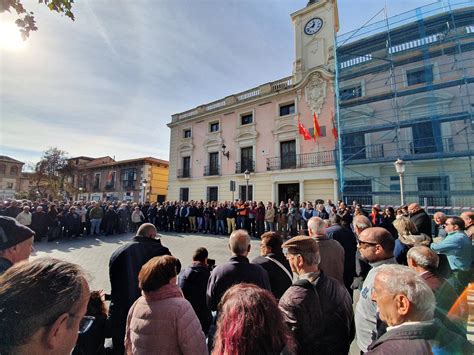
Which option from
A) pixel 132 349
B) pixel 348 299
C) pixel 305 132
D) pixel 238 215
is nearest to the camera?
pixel 132 349

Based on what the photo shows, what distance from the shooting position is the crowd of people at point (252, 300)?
0.90 metres

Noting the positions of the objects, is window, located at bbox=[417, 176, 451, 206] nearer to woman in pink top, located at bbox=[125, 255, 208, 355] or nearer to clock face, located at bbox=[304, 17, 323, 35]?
clock face, located at bbox=[304, 17, 323, 35]

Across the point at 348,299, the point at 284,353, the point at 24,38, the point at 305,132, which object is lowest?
the point at 348,299

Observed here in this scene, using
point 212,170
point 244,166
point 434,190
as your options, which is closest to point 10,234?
point 434,190

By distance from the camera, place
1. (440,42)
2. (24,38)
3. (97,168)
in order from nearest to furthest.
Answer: (24,38), (440,42), (97,168)

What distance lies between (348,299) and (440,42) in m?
15.1

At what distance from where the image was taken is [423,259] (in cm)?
218

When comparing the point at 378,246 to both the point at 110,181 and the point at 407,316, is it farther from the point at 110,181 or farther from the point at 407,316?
the point at 110,181

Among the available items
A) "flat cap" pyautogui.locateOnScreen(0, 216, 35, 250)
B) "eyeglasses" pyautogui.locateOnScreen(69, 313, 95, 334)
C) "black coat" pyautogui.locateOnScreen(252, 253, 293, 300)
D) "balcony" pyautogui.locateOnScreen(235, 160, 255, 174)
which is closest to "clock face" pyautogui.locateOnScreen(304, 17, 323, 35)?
"balcony" pyautogui.locateOnScreen(235, 160, 255, 174)

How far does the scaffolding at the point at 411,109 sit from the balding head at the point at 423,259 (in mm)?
10253

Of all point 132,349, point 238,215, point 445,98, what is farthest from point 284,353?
point 445,98

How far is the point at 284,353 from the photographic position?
105 cm

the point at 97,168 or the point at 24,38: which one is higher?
the point at 97,168

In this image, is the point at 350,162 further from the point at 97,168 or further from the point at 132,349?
the point at 97,168
